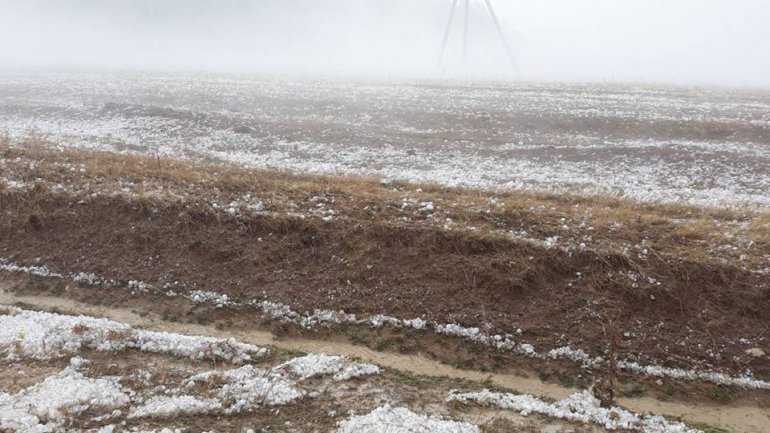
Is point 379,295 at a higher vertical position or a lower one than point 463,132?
lower

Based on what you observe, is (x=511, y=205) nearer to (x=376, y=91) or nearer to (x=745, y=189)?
(x=745, y=189)

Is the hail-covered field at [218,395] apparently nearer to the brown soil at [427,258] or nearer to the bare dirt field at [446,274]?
the bare dirt field at [446,274]

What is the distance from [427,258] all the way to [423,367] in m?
2.71

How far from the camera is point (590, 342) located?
8.91m

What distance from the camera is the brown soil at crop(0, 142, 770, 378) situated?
9.22 meters

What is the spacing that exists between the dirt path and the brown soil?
35.7 inches

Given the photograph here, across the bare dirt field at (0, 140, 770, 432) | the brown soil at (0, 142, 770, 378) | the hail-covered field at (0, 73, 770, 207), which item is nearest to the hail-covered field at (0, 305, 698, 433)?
the bare dirt field at (0, 140, 770, 432)

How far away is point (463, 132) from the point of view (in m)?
23.5

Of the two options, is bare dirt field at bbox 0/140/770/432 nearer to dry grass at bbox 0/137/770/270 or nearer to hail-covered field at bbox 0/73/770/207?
dry grass at bbox 0/137/770/270

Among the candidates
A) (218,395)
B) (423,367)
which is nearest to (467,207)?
(423,367)

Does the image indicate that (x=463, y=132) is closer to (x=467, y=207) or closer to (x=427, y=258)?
(x=467, y=207)

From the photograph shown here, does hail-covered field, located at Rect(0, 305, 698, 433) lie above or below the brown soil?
below

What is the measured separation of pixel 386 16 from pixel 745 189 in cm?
10368

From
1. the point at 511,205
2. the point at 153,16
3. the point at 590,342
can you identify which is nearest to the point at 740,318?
the point at 590,342
